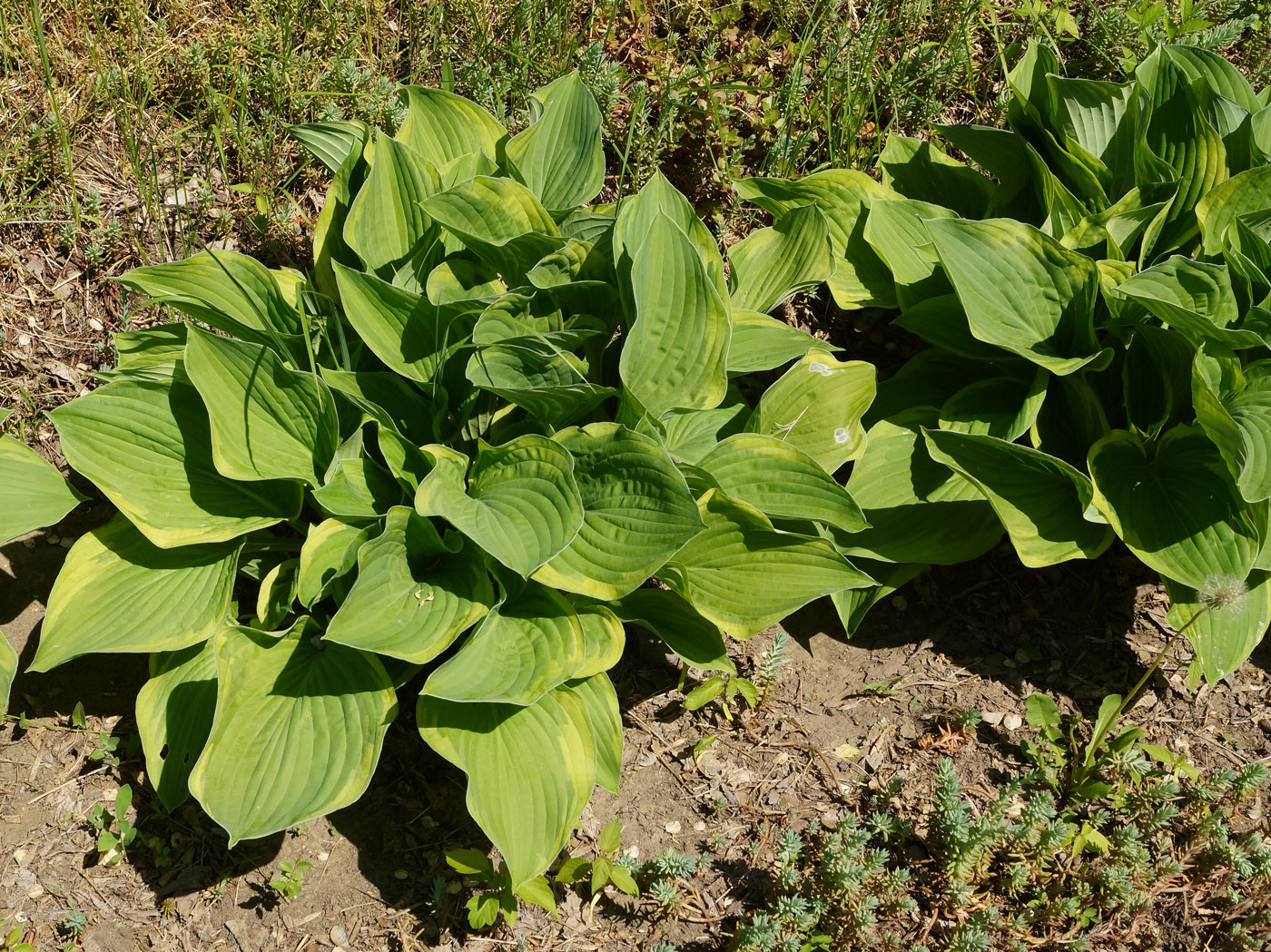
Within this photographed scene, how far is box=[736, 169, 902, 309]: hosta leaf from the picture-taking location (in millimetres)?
3383

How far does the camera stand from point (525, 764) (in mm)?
2572

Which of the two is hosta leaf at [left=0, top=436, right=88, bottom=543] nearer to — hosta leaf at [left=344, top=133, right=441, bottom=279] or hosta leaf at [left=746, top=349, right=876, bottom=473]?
hosta leaf at [left=344, top=133, right=441, bottom=279]

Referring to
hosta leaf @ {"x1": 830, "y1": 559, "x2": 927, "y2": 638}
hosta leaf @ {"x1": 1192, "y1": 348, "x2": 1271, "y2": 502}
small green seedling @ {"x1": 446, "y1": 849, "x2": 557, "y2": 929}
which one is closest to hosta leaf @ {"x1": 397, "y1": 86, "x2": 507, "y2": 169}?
hosta leaf @ {"x1": 830, "y1": 559, "x2": 927, "y2": 638}

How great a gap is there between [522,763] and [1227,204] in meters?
2.69

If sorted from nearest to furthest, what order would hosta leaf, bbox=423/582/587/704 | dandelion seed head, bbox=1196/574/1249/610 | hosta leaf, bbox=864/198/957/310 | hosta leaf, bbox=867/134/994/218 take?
hosta leaf, bbox=423/582/587/704 < dandelion seed head, bbox=1196/574/1249/610 < hosta leaf, bbox=864/198/957/310 < hosta leaf, bbox=867/134/994/218

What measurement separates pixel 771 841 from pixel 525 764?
33.5 inches

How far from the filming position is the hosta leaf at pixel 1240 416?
2566mm

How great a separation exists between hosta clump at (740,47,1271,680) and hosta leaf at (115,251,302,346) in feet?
5.30

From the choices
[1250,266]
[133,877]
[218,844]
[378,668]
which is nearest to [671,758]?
[378,668]

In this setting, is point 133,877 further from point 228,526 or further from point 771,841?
point 771,841

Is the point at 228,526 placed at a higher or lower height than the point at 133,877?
higher

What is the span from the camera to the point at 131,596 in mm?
2680

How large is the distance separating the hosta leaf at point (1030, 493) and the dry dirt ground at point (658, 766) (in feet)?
1.89

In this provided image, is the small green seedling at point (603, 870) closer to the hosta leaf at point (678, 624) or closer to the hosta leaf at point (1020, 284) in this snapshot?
the hosta leaf at point (678, 624)
